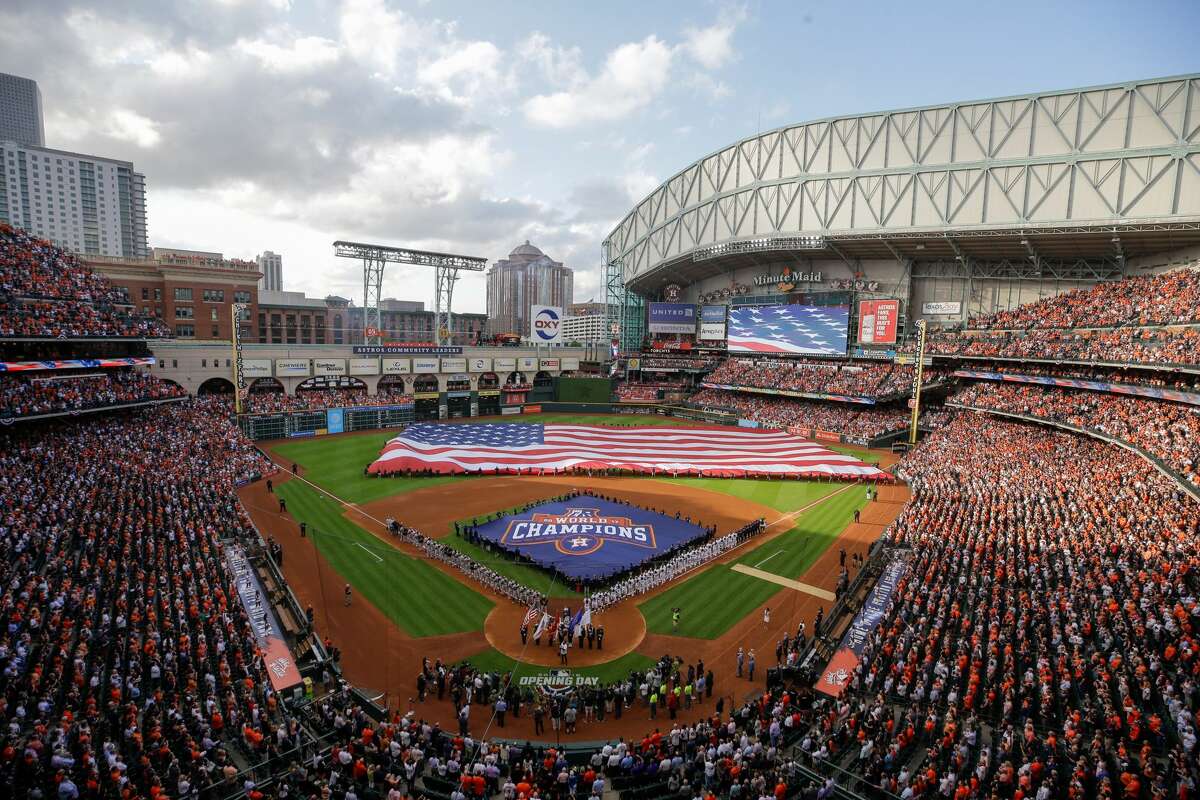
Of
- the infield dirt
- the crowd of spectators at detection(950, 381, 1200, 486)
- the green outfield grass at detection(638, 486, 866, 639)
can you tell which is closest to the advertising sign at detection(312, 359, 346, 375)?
the infield dirt

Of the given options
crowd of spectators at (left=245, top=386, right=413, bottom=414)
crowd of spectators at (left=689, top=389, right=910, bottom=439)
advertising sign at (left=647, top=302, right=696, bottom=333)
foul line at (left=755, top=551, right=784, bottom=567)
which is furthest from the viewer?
advertising sign at (left=647, top=302, right=696, bottom=333)

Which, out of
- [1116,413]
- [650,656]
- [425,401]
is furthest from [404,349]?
[1116,413]

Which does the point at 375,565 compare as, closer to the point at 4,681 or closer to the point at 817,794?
the point at 4,681

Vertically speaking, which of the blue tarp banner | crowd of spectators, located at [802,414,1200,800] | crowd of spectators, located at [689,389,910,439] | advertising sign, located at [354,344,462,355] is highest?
advertising sign, located at [354,344,462,355]

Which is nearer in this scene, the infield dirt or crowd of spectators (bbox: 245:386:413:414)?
the infield dirt

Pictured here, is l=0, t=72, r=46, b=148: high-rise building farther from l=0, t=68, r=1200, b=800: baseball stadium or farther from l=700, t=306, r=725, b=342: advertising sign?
l=700, t=306, r=725, b=342: advertising sign

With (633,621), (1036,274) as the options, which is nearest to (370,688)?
(633,621)
